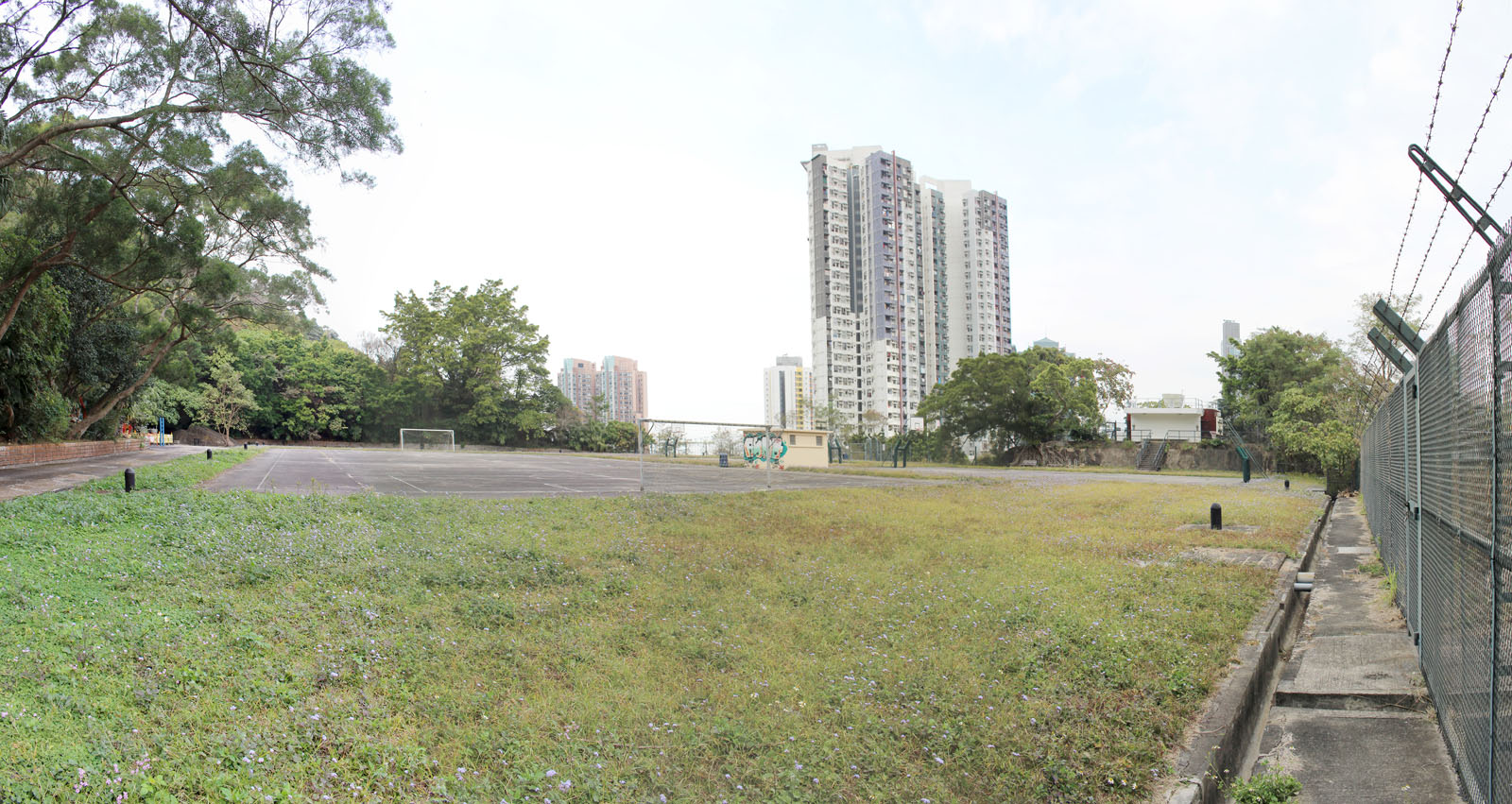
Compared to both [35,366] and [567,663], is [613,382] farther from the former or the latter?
[567,663]

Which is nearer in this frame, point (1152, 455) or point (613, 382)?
point (1152, 455)

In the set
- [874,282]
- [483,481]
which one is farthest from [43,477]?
[874,282]

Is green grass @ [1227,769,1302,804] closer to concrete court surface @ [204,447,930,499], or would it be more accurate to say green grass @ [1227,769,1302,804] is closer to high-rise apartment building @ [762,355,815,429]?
concrete court surface @ [204,447,930,499]

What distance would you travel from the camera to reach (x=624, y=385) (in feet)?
347

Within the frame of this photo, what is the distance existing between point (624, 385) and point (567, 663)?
102642 mm

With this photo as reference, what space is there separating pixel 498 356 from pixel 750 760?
1964 inches

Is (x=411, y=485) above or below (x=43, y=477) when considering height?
below

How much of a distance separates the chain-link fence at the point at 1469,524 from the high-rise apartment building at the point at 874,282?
262 feet

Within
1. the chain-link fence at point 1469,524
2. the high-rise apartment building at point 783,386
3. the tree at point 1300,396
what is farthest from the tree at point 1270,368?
the high-rise apartment building at point 783,386

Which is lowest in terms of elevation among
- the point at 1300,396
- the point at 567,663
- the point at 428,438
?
the point at 567,663

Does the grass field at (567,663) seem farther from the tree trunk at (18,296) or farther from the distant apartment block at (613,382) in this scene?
the distant apartment block at (613,382)

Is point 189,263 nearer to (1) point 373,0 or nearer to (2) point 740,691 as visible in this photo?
(1) point 373,0

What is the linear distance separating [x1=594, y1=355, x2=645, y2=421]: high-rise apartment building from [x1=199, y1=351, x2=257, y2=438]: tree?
5535cm

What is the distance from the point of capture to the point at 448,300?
51.1 meters
